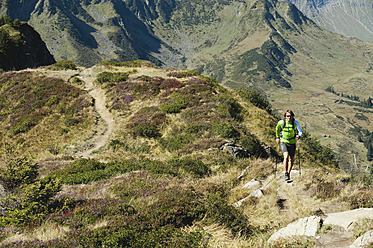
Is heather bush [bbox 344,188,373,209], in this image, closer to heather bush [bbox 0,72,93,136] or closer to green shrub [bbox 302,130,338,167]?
green shrub [bbox 302,130,338,167]

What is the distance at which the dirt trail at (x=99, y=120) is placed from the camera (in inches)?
911

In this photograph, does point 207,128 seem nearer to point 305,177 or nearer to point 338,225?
point 305,177

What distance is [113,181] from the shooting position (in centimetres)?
1127

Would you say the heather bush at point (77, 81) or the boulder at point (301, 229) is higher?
the heather bush at point (77, 81)

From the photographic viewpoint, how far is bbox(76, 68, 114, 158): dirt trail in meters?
23.1

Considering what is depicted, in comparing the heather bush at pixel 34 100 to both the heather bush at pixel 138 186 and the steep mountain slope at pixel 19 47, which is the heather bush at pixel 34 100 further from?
the heather bush at pixel 138 186

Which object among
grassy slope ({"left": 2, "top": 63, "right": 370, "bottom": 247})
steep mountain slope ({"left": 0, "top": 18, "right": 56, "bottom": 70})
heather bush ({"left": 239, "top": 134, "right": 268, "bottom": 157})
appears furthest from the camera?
steep mountain slope ({"left": 0, "top": 18, "right": 56, "bottom": 70})

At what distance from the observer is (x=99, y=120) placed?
96.6ft

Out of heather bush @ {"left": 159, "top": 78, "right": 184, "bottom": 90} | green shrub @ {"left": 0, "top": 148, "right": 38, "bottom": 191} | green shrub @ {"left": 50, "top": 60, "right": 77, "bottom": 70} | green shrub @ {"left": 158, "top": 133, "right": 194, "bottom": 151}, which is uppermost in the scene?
green shrub @ {"left": 50, "top": 60, "right": 77, "bottom": 70}

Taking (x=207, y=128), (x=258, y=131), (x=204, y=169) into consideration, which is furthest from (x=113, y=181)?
(x=258, y=131)

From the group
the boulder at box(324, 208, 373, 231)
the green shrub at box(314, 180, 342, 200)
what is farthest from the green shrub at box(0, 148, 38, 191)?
the green shrub at box(314, 180, 342, 200)

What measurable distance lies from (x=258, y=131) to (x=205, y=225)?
810 inches

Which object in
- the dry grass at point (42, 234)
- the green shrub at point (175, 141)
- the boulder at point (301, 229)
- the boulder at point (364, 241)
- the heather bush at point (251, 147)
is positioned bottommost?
the heather bush at point (251, 147)

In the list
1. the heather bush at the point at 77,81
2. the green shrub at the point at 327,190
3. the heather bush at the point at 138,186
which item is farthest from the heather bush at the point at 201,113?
the heather bush at the point at 77,81
